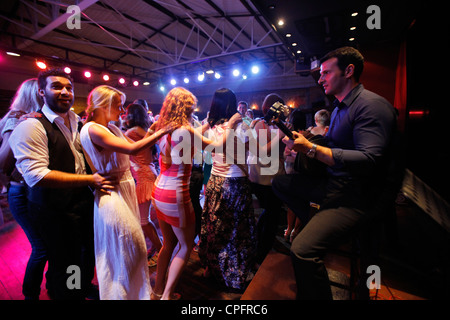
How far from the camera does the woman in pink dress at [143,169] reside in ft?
8.10

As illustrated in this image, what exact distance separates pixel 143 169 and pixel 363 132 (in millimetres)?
2306

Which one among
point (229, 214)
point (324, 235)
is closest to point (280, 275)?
point (229, 214)

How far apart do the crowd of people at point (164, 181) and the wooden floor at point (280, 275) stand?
0.20m

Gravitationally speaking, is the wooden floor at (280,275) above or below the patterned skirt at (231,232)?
below

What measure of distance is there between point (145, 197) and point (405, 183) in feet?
8.18

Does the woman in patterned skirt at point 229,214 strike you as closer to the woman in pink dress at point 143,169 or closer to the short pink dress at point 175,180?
the short pink dress at point 175,180

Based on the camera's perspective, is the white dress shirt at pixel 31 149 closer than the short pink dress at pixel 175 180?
Yes

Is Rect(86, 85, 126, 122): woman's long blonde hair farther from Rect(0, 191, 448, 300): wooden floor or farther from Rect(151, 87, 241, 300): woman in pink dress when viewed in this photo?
Rect(0, 191, 448, 300): wooden floor

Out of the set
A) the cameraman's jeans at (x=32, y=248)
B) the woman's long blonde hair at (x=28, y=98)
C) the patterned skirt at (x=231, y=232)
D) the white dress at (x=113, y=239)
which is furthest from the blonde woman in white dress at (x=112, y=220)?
the woman's long blonde hair at (x=28, y=98)

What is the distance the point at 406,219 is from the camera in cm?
373

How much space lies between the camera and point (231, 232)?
2109 mm

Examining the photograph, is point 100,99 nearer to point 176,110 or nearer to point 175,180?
point 176,110
